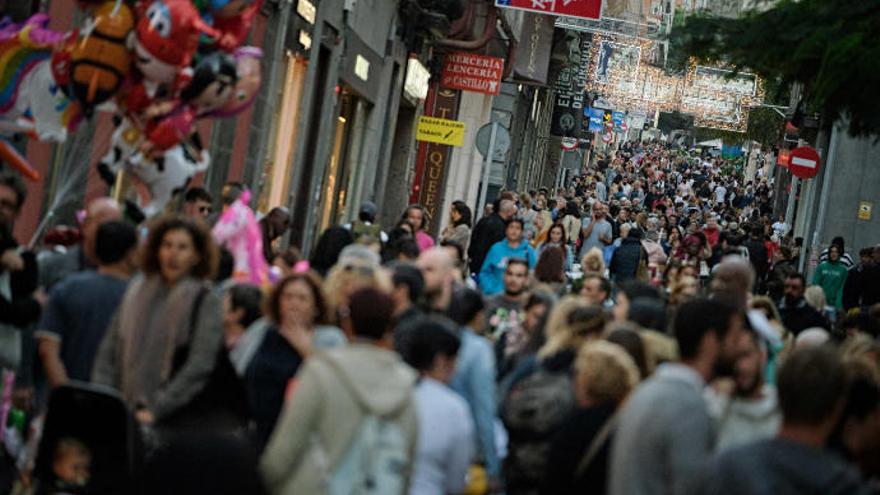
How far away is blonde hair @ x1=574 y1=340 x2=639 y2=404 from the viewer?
7336 mm

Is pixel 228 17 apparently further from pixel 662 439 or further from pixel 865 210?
pixel 865 210

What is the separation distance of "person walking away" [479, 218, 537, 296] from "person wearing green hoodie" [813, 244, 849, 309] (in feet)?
29.5

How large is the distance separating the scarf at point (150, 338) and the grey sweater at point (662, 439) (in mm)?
2237

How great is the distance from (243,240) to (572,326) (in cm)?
391

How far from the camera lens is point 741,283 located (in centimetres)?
1163

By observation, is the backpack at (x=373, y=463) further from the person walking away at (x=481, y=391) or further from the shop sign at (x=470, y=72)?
the shop sign at (x=470, y=72)

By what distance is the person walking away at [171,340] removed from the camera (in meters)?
7.77

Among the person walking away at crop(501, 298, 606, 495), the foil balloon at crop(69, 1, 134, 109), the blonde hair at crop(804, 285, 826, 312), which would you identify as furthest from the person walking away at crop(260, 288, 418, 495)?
the blonde hair at crop(804, 285, 826, 312)

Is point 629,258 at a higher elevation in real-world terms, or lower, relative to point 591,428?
higher

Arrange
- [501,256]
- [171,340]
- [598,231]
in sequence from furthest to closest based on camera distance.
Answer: [598,231]
[501,256]
[171,340]

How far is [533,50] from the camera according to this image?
41.7m

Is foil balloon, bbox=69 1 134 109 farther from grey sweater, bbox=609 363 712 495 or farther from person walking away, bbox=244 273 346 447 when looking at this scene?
grey sweater, bbox=609 363 712 495

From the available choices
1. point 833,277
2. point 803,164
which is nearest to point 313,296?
point 833,277

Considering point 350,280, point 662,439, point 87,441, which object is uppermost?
point 350,280
